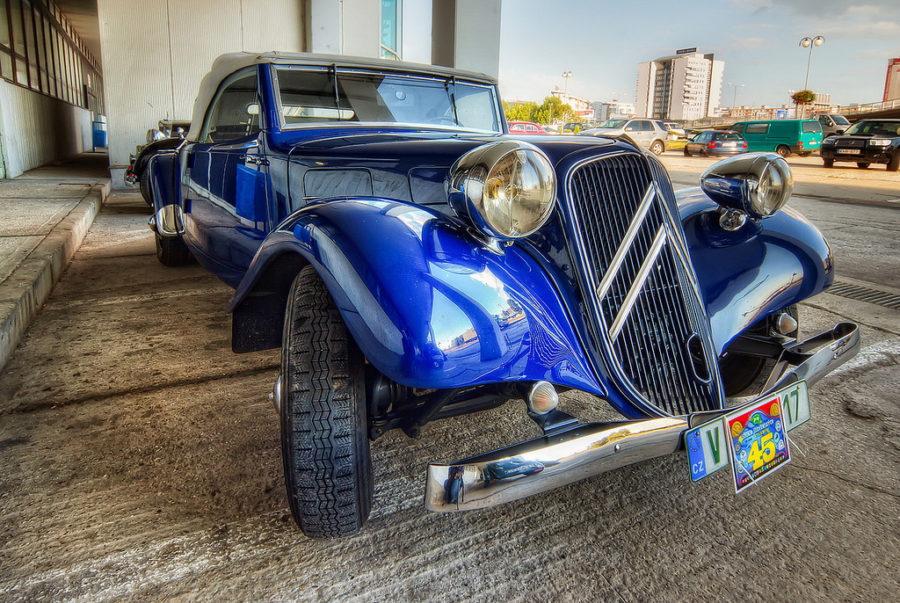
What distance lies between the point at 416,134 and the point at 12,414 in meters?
1.83

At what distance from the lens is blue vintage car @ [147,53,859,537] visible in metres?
1.31

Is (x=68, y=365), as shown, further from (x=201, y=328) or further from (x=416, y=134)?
(x=416, y=134)

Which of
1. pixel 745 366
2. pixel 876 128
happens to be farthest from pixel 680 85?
pixel 745 366

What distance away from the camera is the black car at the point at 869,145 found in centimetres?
1593

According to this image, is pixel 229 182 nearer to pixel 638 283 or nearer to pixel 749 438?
pixel 638 283

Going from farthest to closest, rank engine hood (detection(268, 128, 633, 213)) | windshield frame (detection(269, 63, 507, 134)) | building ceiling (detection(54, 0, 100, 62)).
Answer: building ceiling (detection(54, 0, 100, 62)) < windshield frame (detection(269, 63, 507, 134)) < engine hood (detection(268, 128, 633, 213))

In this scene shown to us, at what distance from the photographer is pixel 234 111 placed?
288 cm

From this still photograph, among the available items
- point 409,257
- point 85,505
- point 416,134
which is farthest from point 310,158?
point 85,505

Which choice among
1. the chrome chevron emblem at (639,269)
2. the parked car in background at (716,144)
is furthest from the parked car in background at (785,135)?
the chrome chevron emblem at (639,269)

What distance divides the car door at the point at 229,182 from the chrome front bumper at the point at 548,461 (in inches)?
62.4

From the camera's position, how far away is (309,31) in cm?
1021

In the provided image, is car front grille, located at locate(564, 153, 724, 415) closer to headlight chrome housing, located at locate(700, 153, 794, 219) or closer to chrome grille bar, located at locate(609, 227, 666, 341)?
chrome grille bar, located at locate(609, 227, 666, 341)

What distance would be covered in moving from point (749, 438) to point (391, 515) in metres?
0.97

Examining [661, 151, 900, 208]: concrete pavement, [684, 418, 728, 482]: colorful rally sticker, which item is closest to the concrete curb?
[684, 418, 728, 482]: colorful rally sticker
